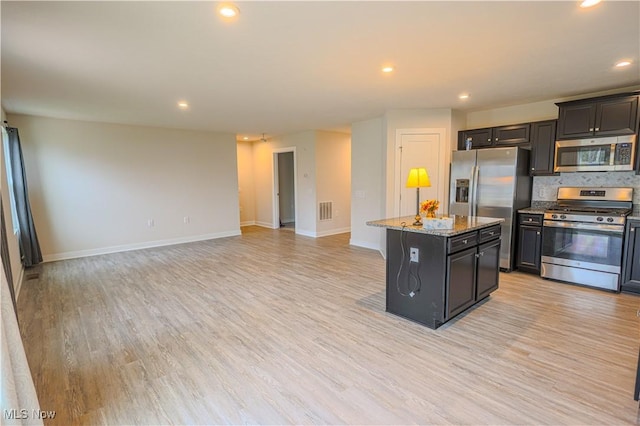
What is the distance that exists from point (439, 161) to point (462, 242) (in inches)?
96.2

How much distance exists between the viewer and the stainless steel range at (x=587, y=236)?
3674 millimetres

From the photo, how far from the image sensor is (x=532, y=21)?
2.23 meters

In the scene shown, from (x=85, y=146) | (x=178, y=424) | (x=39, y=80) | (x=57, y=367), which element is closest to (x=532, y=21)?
(x=178, y=424)

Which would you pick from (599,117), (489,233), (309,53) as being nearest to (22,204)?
(309,53)

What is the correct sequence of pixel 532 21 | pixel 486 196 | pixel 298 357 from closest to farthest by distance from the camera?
pixel 532 21 < pixel 298 357 < pixel 486 196

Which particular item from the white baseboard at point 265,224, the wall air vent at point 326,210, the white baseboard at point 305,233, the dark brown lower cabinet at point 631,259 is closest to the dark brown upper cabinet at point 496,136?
the dark brown lower cabinet at point 631,259

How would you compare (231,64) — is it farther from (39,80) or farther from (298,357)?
(298,357)

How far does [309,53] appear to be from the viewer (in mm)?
2748

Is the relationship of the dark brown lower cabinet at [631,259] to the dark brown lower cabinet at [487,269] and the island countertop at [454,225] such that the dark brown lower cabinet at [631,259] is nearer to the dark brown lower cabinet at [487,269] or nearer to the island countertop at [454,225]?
the dark brown lower cabinet at [487,269]

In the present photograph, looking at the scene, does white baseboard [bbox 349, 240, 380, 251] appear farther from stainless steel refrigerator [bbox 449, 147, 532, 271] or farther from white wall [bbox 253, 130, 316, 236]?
stainless steel refrigerator [bbox 449, 147, 532, 271]

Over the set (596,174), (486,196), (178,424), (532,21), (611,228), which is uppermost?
(532,21)

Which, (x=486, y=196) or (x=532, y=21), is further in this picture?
(x=486, y=196)

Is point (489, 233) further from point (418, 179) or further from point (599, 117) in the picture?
point (599, 117)

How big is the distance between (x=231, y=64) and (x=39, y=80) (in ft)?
7.46
